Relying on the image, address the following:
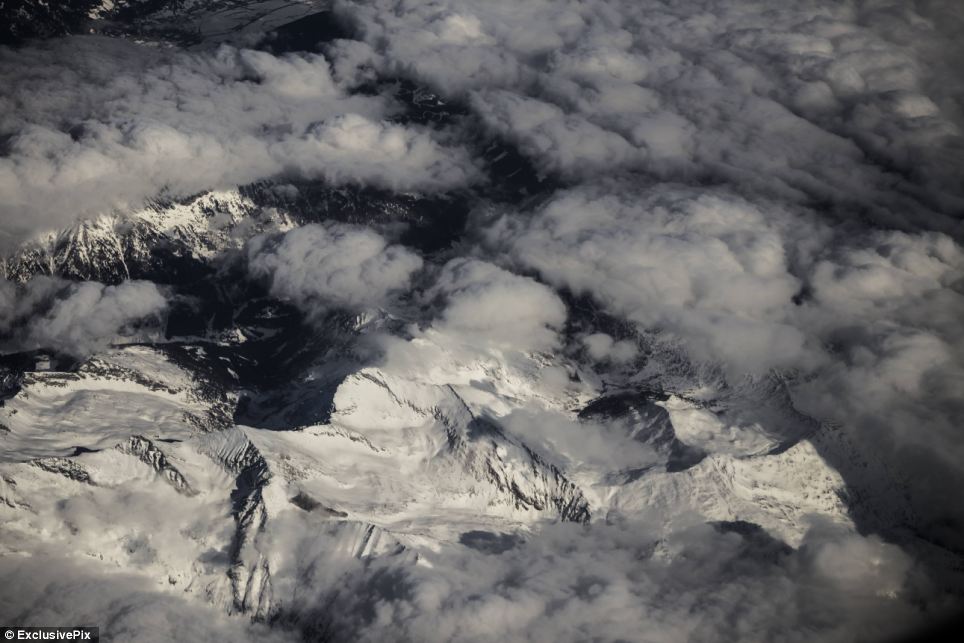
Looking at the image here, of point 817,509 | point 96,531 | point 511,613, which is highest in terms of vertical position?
point 96,531

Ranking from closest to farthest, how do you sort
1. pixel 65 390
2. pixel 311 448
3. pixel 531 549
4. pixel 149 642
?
pixel 149 642 → pixel 531 549 → pixel 311 448 → pixel 65 390

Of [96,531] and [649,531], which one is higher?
[96,531]

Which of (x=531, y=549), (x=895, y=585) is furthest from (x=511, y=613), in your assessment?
(x=895, y=585)

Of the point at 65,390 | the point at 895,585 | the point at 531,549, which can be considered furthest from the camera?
the point at 65,390

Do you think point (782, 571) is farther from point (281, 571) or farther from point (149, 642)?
point (149, 642)

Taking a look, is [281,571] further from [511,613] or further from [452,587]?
[511,613]

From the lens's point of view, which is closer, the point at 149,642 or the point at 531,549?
the point at 149,642
